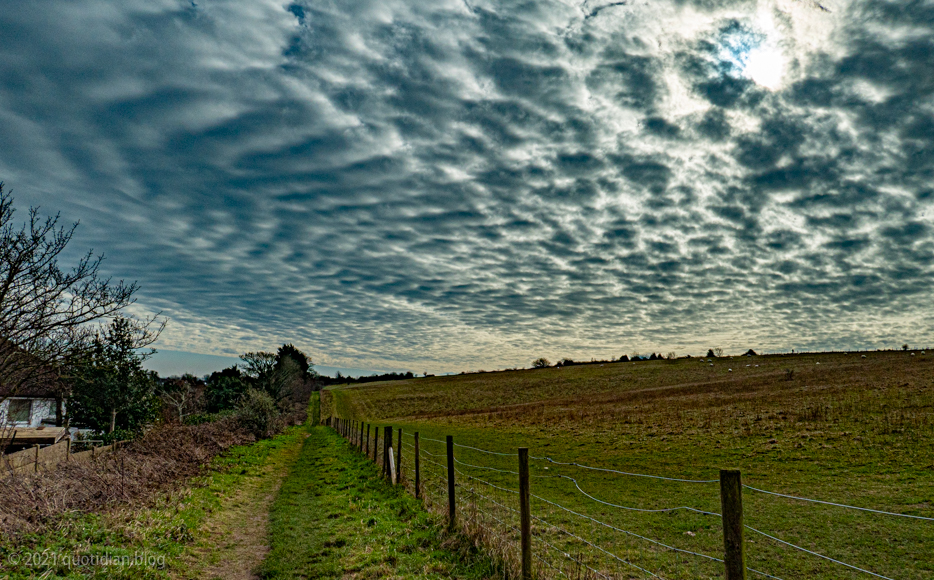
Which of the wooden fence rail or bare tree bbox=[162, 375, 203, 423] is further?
bare tree bbox=[162, 375, 203, 423]

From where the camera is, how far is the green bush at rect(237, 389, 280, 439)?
31859mm

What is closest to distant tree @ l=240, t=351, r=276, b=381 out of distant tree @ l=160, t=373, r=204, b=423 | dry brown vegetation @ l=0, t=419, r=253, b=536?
distant tree @ l=160, t=373, r=204, b=423

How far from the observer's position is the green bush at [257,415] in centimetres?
3186

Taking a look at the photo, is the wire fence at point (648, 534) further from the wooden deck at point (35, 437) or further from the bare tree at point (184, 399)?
the bare tree at point (184, 399)

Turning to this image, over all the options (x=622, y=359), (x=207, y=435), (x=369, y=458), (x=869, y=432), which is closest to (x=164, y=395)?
(x=207, y=435)

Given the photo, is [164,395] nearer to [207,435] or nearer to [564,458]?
[207,435]

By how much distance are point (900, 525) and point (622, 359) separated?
131m

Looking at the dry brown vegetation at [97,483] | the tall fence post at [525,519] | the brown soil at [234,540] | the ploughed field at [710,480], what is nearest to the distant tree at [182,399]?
the ploughed field at [710,480]

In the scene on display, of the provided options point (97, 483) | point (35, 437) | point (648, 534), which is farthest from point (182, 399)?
point (648, 534)

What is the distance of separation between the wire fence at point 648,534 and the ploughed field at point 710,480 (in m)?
0.05

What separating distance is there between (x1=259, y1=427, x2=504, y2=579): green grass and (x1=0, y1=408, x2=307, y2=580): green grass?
1.61 metres

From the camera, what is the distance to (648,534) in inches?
462

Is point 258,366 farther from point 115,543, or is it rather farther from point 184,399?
point 115,543

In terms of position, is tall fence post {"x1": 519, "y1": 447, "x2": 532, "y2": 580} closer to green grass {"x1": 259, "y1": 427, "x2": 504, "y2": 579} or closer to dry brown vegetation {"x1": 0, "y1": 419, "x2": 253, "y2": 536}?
green grass {"x1": 259, "y1": 427, "x2": 504, "y2": 579}
